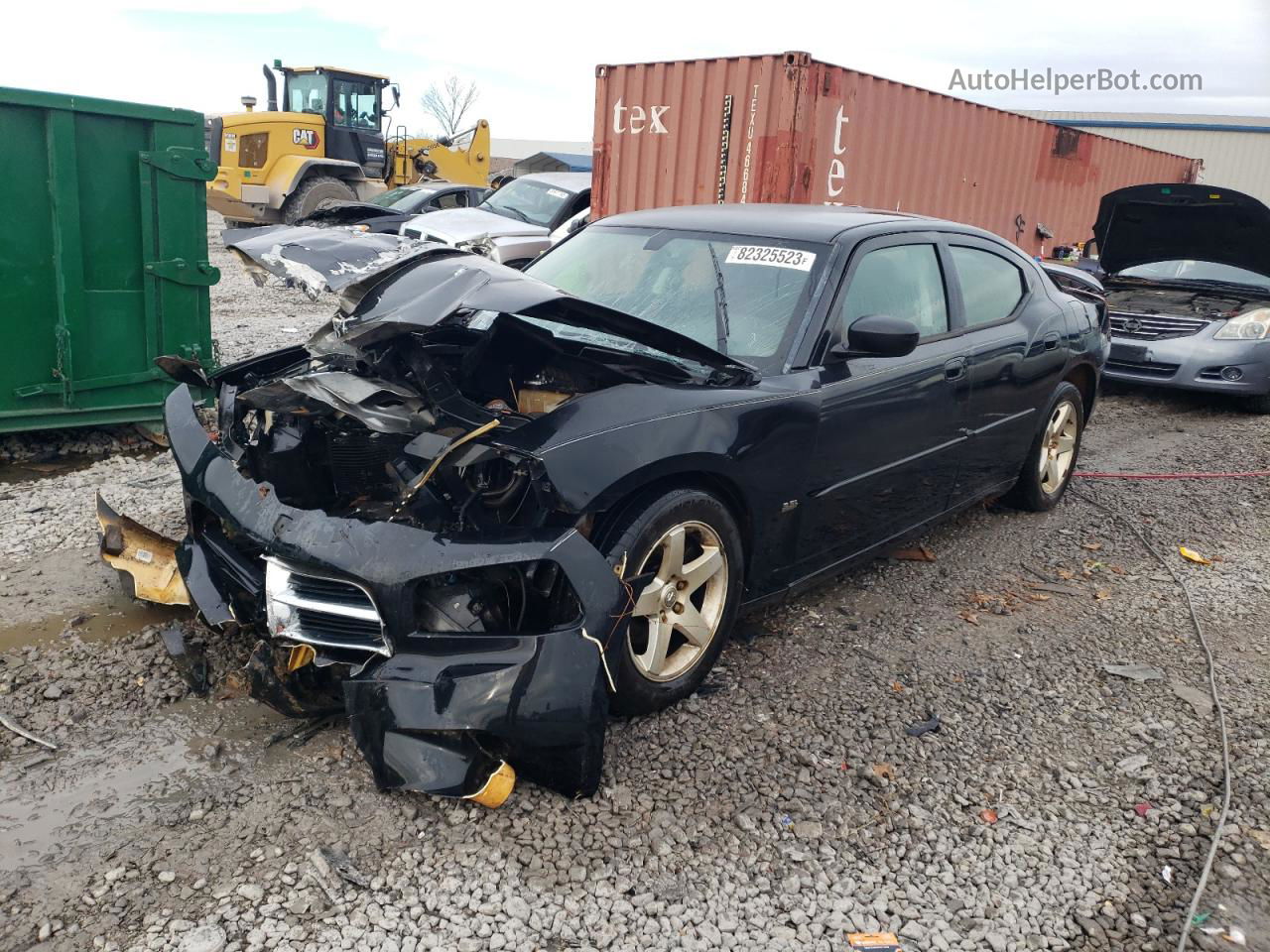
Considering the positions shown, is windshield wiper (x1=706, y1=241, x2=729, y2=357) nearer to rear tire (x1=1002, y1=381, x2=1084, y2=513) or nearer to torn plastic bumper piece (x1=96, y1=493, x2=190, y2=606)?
torn plastic bumper piece (x1=96, y1=493, x2=190, y2=606)

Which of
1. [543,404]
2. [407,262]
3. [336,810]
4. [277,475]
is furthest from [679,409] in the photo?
[336,810]

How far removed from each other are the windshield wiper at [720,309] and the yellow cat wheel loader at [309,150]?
1406 cm

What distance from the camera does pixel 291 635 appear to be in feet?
9.19

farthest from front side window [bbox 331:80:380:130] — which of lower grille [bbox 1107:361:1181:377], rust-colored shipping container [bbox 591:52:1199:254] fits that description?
lower grille [bbox 1107:361:1181:377]

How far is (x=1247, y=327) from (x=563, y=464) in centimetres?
816

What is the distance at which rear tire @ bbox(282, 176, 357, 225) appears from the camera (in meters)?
16.3

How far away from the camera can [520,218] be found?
1207 centimetres

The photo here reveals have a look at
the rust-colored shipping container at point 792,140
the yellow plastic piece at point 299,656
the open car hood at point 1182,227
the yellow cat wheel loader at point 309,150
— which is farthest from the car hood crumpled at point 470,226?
the yellow plastic piece at point 299,656

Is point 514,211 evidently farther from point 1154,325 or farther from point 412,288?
point 412,288

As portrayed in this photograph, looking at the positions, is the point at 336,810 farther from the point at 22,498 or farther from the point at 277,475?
the point at 22,498

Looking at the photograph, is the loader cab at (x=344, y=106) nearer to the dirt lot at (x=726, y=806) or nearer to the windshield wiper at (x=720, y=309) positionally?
the dirt lot at (x=726, y=806)

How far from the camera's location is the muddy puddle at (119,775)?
8.18 ft

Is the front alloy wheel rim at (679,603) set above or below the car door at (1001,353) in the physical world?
below

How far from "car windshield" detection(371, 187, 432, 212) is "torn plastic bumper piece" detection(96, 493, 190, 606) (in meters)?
10.5
